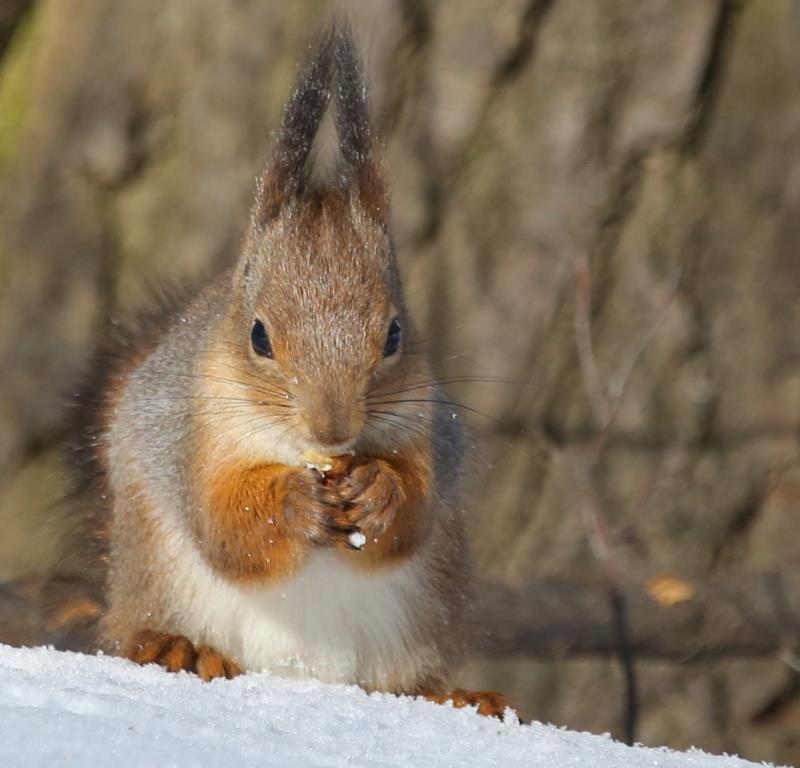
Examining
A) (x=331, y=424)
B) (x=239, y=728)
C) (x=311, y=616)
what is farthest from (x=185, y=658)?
(x=239, y=728)

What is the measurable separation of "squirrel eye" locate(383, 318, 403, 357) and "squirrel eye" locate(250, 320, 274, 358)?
113 millimetres

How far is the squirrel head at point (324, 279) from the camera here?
136 centimetres

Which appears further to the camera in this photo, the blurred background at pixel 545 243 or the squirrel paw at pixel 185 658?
the blurred background at pixel 545 243

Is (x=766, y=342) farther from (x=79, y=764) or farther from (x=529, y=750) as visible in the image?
(x=79, y=764)

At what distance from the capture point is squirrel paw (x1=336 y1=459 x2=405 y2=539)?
1.42m

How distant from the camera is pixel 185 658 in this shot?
1508 mm

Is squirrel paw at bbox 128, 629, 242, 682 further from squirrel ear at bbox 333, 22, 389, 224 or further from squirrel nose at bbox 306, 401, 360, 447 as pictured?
squirrel ear at bbox 333, 22, 389, 224

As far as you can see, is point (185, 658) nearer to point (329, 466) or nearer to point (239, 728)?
point (329, 466)

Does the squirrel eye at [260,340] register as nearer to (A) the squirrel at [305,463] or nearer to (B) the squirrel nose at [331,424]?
(A) the squirrel at [305,463]

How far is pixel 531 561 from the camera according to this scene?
290 centimetres

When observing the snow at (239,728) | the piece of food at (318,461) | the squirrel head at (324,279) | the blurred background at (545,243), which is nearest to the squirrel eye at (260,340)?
the squirrel head at (324,279)

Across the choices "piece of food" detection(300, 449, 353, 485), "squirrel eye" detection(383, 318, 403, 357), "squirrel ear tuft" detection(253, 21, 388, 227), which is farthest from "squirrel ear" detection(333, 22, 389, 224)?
"piece of food" detection(300, 449, 353, 485)

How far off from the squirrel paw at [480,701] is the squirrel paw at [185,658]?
211 mm

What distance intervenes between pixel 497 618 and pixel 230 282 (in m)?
0.84
